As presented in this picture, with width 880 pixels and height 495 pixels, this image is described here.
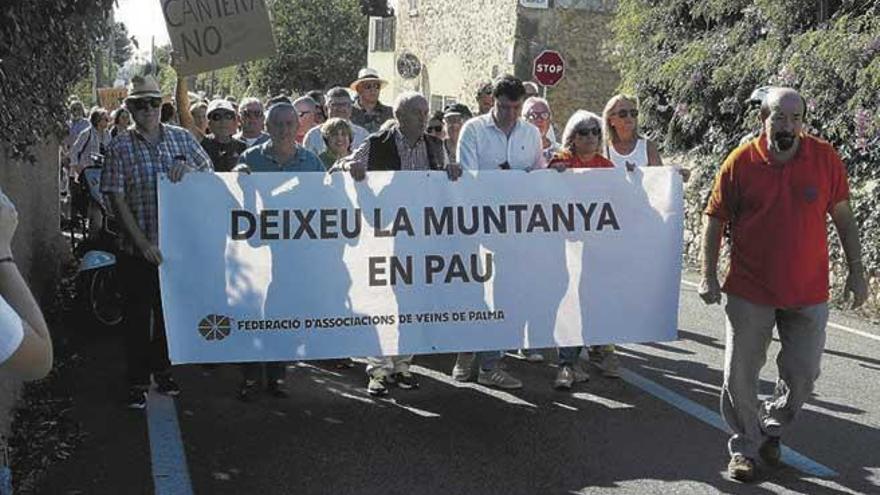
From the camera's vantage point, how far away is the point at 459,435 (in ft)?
20.3

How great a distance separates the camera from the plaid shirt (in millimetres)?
6738

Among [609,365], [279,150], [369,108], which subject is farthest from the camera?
[369,108]

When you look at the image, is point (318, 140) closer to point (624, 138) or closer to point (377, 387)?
point (624, 138)

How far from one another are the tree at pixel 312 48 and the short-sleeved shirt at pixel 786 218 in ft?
171

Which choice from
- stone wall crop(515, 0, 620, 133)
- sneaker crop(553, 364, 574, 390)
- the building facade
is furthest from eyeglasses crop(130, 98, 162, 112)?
stone wall crop(515, 0, 620, 133)

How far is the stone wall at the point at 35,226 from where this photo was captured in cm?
717

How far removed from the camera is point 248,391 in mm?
7012

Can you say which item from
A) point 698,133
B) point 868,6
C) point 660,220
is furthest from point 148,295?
point 698,133

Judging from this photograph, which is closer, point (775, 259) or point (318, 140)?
point (775, 259)

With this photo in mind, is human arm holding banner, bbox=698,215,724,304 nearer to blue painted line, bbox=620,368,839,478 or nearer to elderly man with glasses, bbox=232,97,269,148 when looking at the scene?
blue painted line, bbox=620,368,839,478

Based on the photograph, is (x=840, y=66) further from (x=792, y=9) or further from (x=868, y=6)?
(x=792, y=9)

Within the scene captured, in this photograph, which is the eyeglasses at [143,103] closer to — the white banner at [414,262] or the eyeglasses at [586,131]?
the white banner at [414,262]

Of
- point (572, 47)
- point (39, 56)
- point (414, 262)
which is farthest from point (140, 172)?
point (572, 47)

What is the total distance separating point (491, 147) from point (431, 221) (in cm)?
104
